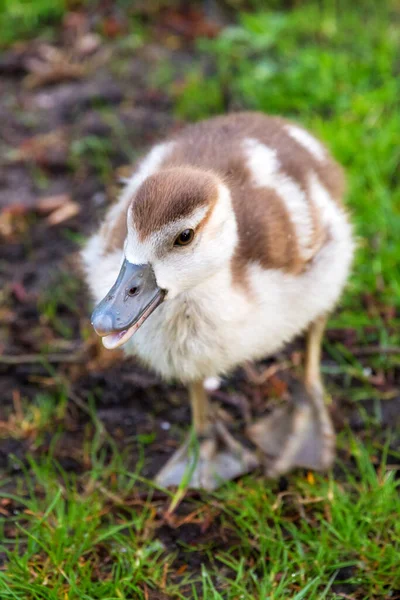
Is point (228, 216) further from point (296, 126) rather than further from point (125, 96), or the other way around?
point (125, 96)

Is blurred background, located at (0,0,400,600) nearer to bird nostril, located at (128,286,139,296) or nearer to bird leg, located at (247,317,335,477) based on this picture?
bird leg, located at (247,317,335,477)

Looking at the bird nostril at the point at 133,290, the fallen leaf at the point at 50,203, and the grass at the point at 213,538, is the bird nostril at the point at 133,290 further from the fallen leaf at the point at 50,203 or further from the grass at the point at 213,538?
the fallen leaf at the point at 50,203

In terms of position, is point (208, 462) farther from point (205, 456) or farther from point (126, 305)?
point (126, 305)

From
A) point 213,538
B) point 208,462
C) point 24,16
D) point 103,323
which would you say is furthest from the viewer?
point 24,16

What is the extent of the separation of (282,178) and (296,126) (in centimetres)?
49

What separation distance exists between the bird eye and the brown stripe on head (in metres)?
0.04

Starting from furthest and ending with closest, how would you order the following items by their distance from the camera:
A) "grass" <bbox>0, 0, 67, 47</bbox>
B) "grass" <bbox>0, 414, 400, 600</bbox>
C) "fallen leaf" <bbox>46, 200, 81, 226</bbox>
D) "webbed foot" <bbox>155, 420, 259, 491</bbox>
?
"grass" <bbox>0, 0, 67, 47</bbox>
"fallen leaf" <bbox>46, 200, 81, 226</bbox>
"webbed foot" <bbox>155, 420, 259, 491</bbox>
"grass" <bbox>0, 414, 400, 600</bbox>

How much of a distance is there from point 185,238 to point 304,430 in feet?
3.07

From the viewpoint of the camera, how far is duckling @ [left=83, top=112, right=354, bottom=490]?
2.05m

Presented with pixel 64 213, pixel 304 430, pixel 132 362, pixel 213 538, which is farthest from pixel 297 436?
pixel 64 213

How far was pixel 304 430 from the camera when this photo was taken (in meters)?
2.71

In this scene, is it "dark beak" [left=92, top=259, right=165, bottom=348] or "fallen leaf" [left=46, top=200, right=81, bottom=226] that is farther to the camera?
"fallen leaf" [left=46, top=200, right=81, bottom=226]

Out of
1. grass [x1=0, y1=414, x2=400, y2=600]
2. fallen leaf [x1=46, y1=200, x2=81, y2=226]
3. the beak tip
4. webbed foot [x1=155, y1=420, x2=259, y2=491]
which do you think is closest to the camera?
the beak tip

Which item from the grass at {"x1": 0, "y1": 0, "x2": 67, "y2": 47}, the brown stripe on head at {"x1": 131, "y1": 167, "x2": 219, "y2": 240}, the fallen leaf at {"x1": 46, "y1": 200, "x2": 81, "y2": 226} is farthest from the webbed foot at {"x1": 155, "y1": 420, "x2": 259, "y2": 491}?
the grass at {"x1": 0, "y1": 0, "x2": 67, "y2": 47}
